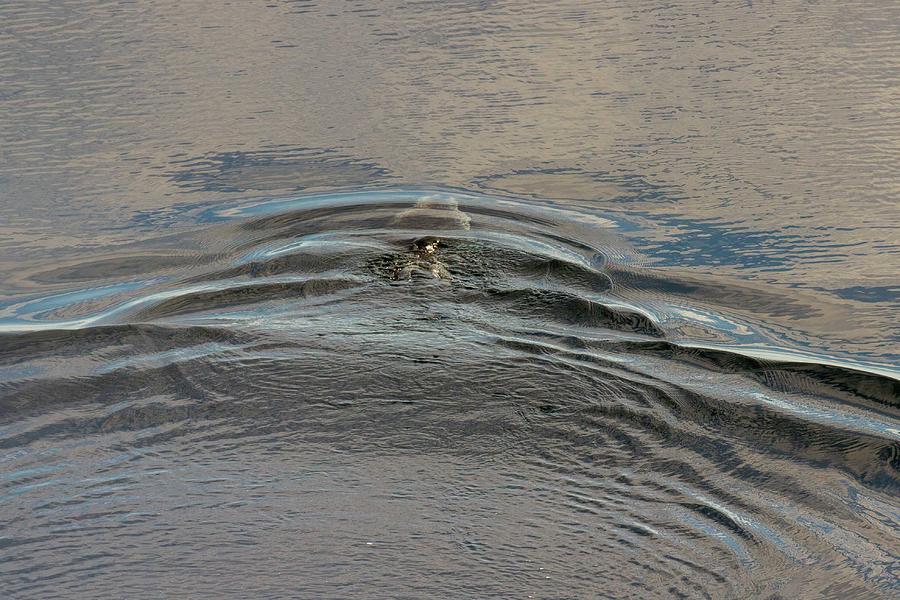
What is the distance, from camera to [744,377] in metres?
5.39

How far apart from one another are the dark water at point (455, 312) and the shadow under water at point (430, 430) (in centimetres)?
2

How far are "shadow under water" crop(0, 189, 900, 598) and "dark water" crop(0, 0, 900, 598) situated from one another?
0.06 feet

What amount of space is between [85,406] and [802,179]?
4907 mm

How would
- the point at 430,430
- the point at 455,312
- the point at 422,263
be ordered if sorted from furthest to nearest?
the point at 422,263
the point at 455,312
the point at 430,430

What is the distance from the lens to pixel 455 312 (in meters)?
5.93

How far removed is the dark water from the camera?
14.0 ft

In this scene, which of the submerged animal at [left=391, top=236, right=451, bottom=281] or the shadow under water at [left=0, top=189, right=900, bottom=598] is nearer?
the shadow under water at [left=0, top=189, right=900, bottom=598]

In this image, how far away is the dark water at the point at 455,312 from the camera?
4.26 m

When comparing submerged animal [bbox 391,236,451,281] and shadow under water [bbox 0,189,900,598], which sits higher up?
submerged animal [bbox 391,236,451,281]

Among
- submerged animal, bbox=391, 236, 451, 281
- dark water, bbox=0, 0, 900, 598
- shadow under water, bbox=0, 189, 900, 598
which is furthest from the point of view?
submerged animal, bbox=391, 236, 451, 281

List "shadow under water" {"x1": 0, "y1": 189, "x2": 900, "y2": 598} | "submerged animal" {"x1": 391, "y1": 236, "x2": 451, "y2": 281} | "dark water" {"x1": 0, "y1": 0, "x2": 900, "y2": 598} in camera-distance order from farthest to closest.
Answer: "submerged animal" {"x1": 391, "y1": 236, "x2": 451, "y2": 281}
"dark water" {"x1": 0, "y1": 0, "x2": 900, "y2": 598}
"shadow under water" {"x1": 0, "y1": 189, "x2": 900, "y2": 598}

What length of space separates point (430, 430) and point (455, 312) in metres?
1.06

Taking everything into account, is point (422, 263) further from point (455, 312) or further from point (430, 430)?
point (430, 430)

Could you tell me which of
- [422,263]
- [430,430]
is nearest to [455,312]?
[422,263]
